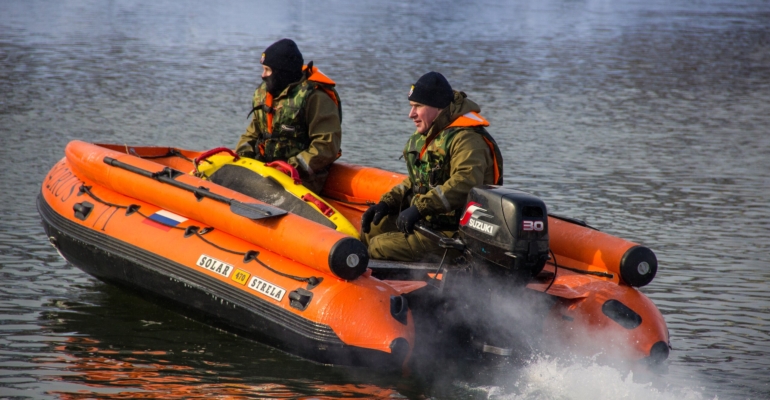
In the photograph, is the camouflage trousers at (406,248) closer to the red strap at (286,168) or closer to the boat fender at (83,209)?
the red strap at (286,168)

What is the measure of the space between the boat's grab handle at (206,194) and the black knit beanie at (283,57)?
103 centimetres

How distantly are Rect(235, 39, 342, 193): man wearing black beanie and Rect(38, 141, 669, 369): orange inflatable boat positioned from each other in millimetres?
618

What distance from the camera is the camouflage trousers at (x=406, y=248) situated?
5.44m

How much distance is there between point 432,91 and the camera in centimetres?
529

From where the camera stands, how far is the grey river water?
5.09 meters

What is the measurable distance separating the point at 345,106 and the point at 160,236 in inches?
328

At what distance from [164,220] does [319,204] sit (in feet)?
3.00

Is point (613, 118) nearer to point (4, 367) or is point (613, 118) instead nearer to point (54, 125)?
point (54, 125)

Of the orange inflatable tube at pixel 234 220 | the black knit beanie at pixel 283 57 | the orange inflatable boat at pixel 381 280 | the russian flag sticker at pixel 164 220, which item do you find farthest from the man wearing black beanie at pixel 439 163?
the black knit beanie at pixel 283 57

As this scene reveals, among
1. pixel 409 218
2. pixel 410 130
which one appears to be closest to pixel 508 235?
pixel 409 218

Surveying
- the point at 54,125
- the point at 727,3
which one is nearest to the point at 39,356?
the point at 54,125

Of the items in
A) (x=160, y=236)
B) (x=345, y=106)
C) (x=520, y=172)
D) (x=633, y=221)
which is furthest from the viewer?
(x=345, y=106)

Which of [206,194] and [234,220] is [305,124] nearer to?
[206,194]

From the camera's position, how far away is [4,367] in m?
5.15
